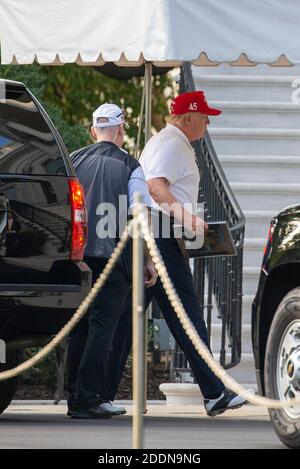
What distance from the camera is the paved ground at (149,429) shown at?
957 cm

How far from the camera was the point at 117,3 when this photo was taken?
10648 mm

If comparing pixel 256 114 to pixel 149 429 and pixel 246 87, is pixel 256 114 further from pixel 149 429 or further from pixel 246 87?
pixel 149 429

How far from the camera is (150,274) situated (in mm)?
10953

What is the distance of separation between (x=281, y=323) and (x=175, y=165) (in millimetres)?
2238

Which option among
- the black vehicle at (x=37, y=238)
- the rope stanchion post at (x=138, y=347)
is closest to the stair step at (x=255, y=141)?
the black vehicle at (x=37, y=238)

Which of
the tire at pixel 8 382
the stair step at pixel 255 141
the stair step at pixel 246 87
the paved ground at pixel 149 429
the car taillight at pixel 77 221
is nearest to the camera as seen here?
the paved ground at pixel 149 429

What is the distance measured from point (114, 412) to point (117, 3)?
2.55 m

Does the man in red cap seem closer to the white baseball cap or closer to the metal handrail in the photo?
the white baseball cap

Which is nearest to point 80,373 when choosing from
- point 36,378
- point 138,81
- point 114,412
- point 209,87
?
point 114,412

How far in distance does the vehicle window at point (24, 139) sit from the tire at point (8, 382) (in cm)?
145

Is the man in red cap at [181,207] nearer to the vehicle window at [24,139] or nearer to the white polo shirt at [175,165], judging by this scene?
the white polo shirt at [175,165]

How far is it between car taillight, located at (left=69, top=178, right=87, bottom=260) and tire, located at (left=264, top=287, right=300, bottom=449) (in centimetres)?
A: 136

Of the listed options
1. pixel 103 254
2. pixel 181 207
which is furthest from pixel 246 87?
pixel 103 254

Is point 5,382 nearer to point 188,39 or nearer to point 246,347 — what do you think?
point 188,39
